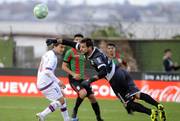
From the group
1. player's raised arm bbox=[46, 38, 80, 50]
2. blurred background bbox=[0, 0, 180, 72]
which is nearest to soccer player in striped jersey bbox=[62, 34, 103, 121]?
player's raised arm bbox=[46, 38, 80, 50]

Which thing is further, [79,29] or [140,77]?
[79,29]

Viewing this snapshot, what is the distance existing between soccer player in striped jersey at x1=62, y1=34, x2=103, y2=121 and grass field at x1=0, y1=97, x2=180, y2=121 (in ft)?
1.69

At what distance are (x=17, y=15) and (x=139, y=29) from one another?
20.2 m

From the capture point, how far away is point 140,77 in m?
29.4

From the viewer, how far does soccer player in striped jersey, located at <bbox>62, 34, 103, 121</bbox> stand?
2042 cm

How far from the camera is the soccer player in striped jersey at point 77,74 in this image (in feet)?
67.0

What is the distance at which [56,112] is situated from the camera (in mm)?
22797

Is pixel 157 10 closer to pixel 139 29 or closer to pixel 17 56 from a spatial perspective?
pixel 139 29

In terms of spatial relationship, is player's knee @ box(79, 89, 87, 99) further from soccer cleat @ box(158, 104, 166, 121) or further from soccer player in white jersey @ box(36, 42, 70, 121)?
soccer cleat @ box(158, 104, 166, 121)

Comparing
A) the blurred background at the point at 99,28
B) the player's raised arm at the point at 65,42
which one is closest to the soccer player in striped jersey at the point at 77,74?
the player's raised arm at the point at 65,42

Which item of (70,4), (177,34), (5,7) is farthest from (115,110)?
(5,7)

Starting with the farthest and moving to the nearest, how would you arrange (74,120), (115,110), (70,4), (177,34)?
(70,4), (177,34), (115,110), (74,120)

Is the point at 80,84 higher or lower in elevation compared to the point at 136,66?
higher

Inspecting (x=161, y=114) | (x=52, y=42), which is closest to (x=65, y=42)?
(x=52, y=42)
